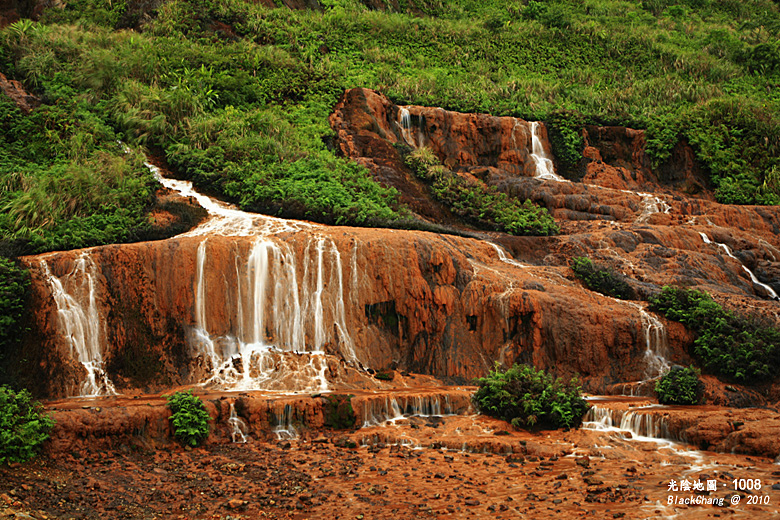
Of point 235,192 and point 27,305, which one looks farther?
point 235,192

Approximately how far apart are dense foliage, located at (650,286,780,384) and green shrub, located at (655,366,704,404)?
1.17m

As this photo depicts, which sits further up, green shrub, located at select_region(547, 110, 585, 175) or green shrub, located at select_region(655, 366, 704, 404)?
green shrub, located at select_region(547, 110, 585, 175)

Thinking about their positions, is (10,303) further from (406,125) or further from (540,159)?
(540,159)

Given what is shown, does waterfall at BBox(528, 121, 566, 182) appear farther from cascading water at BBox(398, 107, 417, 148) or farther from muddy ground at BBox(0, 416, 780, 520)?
muddy ground at BBox(0, 416, 780, 520)

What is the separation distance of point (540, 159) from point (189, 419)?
18.7m

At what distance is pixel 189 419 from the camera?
10.7 meters

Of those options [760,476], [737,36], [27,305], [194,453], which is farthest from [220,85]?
[737,36]

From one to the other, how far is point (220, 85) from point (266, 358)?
1403 centimetres

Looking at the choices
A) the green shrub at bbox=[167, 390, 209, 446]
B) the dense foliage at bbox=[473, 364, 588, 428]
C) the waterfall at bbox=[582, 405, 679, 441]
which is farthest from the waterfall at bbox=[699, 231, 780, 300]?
the green shrub at bbox=[167, 390, 209, 446]

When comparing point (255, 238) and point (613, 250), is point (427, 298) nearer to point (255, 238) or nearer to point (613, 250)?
point (255, 238)

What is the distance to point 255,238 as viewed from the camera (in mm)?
15531

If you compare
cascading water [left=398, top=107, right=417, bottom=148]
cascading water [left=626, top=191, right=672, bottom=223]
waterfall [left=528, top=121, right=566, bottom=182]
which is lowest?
cascading water [left=626, top=191, right=672, bottom=223]

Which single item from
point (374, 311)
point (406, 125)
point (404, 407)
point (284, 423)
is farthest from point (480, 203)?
point (284, 423)

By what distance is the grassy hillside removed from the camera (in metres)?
18.6
